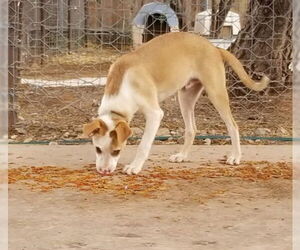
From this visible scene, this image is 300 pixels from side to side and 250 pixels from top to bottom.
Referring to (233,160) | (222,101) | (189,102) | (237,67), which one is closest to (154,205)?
(233,160)

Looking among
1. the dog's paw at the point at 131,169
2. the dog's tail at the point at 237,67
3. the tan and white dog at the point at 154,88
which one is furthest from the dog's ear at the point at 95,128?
the dog's tail at the point at 237,67

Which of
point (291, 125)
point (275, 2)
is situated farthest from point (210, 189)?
point (275, 2)

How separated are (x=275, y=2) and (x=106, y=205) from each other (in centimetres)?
379

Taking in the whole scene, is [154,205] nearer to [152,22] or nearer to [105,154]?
[105,154]

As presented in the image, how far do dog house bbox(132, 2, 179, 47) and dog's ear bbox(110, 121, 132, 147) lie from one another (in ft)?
9.01

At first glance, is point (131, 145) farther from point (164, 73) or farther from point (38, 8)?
point (38, 8)

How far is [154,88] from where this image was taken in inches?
181

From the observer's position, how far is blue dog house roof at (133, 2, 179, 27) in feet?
23.0

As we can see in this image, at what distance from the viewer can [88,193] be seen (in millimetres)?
3852

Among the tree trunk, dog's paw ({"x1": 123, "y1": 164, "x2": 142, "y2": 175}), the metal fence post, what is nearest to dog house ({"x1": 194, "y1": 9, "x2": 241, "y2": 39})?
the tree trunk

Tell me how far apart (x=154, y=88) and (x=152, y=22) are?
2.78 meters

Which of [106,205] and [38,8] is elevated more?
[38,8]

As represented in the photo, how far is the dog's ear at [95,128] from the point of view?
4.18 m

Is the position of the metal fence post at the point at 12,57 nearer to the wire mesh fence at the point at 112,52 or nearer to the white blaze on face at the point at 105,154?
the wire mesh fence at the point at 112,52
